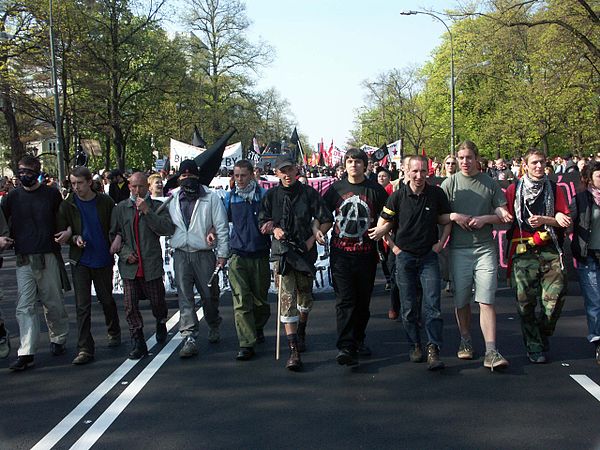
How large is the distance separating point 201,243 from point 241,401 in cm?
204

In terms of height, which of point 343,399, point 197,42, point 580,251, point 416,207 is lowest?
point 343,399

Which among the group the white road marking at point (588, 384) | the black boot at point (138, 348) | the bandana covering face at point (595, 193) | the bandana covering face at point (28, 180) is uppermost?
the bandana covering face at point (28, 180)

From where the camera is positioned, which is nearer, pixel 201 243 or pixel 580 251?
pixel 580 251

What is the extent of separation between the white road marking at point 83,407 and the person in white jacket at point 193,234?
71 cm

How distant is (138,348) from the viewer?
655cm

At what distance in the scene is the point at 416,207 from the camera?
6.03 m

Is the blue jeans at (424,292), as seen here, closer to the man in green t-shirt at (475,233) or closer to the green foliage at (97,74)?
the man in green t-shirt at (475,233)

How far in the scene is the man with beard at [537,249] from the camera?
595 centimetres

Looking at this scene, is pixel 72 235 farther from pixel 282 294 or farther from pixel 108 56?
pixel 108 56

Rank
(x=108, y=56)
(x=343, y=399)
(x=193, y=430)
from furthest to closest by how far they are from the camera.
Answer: (x=108, y=56)
(x=343, y=399)
(x=193, y=430)

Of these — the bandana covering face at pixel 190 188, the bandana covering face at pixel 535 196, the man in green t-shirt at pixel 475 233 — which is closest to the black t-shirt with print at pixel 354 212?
the man in green t-shirt at pixel 475 233

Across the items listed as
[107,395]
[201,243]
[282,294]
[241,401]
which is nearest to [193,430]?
[241,401]

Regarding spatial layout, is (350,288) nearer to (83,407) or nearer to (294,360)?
(294,360)

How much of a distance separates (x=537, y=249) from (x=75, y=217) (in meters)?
4.41
